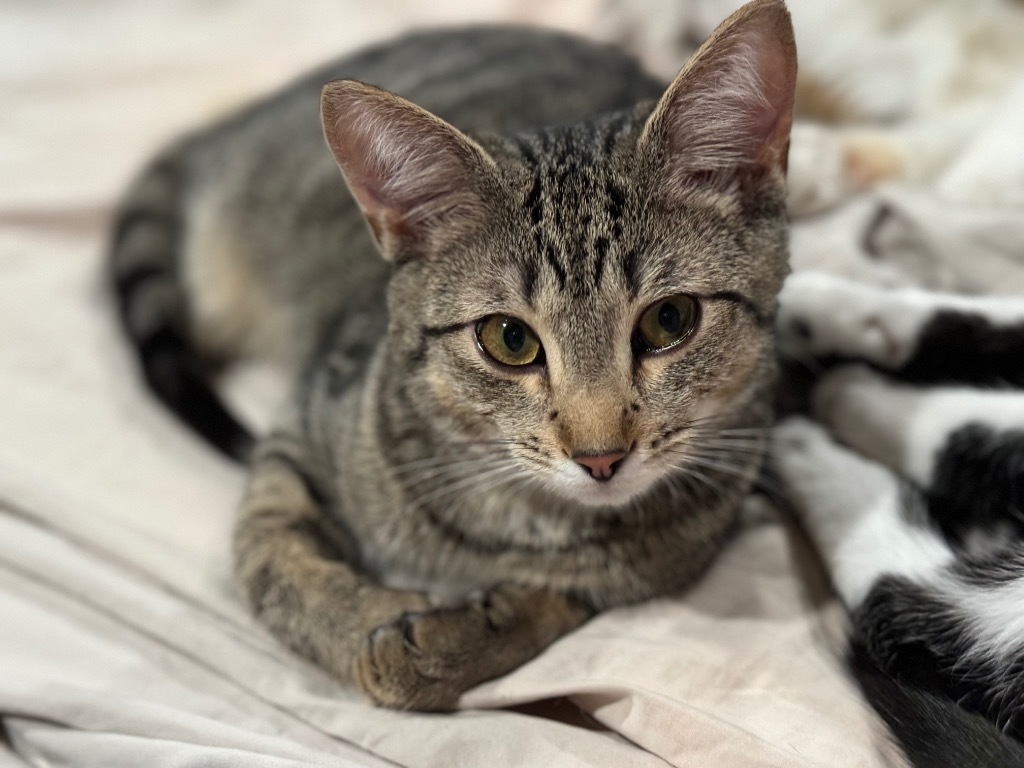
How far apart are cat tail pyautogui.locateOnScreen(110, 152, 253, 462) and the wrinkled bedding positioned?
0.15 ft

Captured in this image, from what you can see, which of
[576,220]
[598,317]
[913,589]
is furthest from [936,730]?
[576,220]

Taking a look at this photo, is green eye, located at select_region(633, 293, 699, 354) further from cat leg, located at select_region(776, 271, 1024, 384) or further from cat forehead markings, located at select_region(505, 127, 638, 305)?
cat leg, located at select_region(776, 271, 1024, 384)

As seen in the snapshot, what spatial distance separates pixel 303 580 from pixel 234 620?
135 millimetres

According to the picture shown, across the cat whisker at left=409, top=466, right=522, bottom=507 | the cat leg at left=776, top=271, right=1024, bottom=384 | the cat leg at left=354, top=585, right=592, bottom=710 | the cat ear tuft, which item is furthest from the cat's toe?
the cat leg at left=776, top=271, right=1024, bottom=384

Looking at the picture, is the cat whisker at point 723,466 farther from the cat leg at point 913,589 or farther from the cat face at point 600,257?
the cat leg at point 913,589

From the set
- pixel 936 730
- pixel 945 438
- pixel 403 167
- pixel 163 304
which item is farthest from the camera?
pixel 163 304

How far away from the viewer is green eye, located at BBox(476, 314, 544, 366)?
39.7 inches

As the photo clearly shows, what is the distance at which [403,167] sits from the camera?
3.37 feet

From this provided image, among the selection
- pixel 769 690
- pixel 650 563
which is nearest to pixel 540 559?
pixel 650 563

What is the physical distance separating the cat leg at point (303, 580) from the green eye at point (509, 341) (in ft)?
1.14

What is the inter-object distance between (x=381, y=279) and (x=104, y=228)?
2.84ft

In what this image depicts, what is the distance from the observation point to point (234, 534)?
4.19 feet

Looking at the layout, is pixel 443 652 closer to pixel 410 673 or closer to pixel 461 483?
pixel 410 673

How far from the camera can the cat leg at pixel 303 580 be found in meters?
1.11
